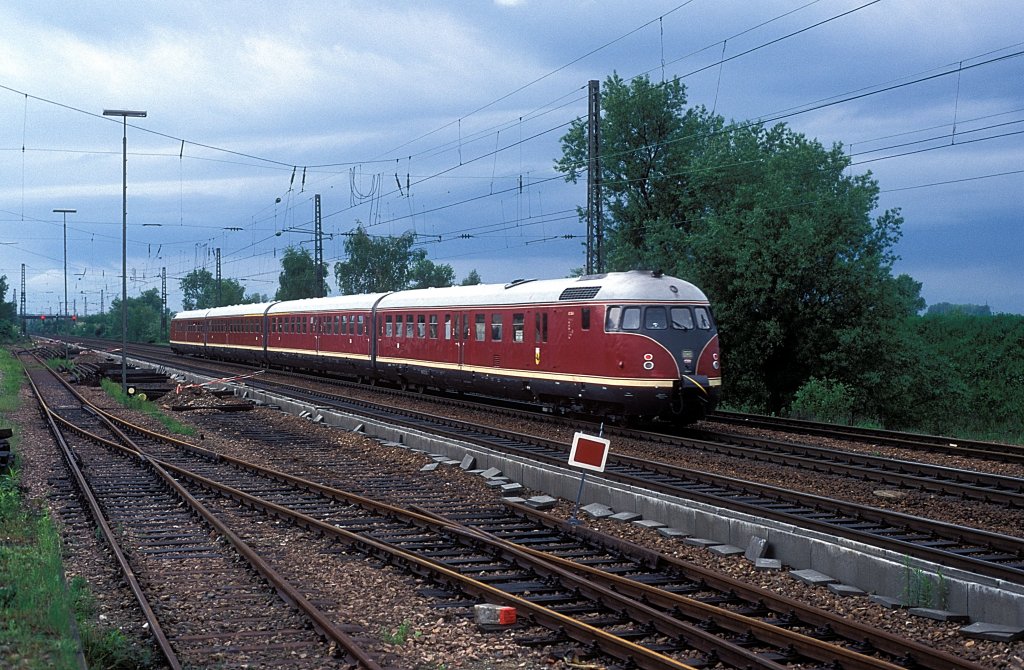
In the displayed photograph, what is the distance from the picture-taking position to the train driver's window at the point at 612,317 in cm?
2055

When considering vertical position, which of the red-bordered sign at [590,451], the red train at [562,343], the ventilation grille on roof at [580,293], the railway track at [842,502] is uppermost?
the ventilation grille on roof at [580,293]

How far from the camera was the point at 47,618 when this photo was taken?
782 cm

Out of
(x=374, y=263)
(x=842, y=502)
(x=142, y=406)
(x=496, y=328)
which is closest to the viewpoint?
(x=842, y=502)

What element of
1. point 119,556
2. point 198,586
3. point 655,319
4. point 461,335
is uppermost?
point 655,319

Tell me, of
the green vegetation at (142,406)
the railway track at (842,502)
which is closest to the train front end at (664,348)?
the railway track at (842,502)

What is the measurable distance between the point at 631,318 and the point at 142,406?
17.9m

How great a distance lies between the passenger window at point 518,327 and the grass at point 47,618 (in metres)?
13.9

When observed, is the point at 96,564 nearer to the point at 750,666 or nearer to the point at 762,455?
the point at 750,666

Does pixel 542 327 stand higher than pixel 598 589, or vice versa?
pixel 542 327

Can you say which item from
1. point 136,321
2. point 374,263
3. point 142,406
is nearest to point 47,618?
point 142,406

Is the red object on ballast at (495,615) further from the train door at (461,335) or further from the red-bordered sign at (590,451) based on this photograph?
the train door at (461,335)

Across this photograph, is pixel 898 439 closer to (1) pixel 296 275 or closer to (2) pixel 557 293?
(2) pixel 557 293

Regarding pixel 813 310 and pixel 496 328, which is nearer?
pixel 496 328

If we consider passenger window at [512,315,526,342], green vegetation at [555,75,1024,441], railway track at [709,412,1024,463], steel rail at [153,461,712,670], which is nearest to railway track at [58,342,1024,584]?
railway track at [709,412,1024,463]
